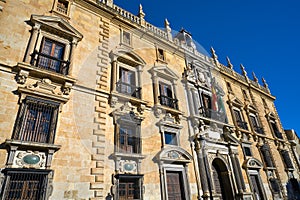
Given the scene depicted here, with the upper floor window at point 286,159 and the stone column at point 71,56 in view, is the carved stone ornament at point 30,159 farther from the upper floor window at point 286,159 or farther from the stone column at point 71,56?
the upper floor window at point 286,159

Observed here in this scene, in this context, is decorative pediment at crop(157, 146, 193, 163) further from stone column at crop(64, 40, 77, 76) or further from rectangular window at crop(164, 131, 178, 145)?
stone column at crop(64, 40, 77, 76)

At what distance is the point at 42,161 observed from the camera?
6.26 metres

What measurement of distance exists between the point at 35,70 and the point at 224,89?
15511 mm

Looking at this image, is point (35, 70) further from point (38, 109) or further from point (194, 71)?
point (194, 71)

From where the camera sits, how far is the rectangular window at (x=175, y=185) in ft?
30.2

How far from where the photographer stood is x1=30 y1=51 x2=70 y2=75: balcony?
7.60 metres

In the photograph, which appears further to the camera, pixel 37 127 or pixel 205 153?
pixel 205 153

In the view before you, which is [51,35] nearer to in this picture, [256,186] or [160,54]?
[160,54]

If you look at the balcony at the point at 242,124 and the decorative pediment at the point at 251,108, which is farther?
the decorative pediment at the point at 251,108

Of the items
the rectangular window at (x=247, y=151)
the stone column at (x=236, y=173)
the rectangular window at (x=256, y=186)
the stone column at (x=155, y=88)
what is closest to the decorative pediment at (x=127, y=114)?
the stone column at (x=155, y=88)

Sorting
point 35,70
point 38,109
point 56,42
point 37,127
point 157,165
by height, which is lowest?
point 157,165

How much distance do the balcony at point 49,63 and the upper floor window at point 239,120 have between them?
46.8 ft

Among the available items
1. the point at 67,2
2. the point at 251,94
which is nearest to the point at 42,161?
the point at 67,2

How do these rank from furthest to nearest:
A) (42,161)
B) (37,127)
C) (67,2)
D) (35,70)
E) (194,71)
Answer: (194,71) → (67,2) → (35,70) → (37,127) → (42,161)
